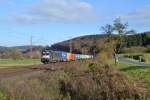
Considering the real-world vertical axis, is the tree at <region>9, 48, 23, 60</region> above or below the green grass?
above

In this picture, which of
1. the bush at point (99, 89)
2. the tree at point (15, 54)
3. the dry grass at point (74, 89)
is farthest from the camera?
the tree at point (15, 54)

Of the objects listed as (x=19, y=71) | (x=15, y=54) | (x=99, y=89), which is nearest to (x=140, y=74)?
(x=19, y=71)

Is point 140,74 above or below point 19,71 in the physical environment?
below

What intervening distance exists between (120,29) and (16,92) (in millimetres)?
45847

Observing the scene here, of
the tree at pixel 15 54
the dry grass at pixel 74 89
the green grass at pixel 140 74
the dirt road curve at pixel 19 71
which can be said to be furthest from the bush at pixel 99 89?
the tree at pixel 15 54

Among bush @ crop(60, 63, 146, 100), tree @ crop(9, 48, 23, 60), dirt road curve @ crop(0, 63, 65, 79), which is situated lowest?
bush @ crop(60, 63, 146, 100)

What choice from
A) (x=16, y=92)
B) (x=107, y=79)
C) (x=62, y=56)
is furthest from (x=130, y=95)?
(x=62, y=56)

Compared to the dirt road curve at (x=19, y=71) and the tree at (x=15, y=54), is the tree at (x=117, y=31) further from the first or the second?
the tree at (x=15, y=54)

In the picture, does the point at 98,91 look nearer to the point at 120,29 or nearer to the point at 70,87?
the point at 70,87

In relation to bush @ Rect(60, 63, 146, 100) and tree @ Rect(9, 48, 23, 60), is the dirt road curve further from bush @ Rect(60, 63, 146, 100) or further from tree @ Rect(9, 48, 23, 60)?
tree @ Rect(9, 48, 23, 60)

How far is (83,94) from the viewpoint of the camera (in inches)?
868

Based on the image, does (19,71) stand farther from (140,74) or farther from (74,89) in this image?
(74,89)

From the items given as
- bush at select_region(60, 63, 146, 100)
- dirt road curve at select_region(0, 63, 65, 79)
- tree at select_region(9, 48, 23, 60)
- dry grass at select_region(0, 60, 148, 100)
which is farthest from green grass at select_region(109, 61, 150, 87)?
tree at select_region(9, 48, 23, 60)

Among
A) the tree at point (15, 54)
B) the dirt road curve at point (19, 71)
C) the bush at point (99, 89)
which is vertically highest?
the tree at point (15, 54)
